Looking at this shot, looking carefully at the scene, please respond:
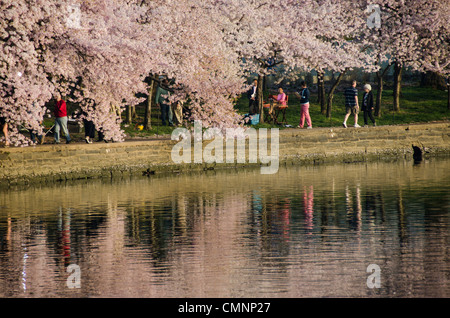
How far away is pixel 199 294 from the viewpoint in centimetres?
1077

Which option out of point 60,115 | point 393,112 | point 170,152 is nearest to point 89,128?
point 60,115

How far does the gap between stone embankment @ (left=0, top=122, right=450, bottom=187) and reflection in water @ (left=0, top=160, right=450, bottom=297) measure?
1.75 meters

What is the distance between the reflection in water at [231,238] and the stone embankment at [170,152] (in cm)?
175

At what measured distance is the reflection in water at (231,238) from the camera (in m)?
11.2

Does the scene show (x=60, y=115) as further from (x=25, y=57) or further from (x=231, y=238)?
(x=231, y=238)

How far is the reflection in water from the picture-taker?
11242mm

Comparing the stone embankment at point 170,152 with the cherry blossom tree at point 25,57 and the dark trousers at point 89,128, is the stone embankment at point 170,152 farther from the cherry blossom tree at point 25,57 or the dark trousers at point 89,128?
the dark trousers at point 89,128

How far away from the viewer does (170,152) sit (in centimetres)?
3038

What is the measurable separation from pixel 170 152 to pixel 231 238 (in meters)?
15.6

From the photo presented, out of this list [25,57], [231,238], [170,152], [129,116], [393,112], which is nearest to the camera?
[231,238]

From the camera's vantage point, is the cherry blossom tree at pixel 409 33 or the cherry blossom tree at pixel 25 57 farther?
the cherry blossom tree at pixel 409 33

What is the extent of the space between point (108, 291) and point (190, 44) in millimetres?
19688

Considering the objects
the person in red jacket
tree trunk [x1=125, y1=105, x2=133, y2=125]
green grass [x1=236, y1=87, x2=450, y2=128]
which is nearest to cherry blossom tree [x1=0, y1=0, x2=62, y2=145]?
the person in red jacket

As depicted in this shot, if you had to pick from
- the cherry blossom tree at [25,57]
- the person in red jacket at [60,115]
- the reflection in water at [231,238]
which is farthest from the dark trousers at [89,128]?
the reflection in water at [231,238]
